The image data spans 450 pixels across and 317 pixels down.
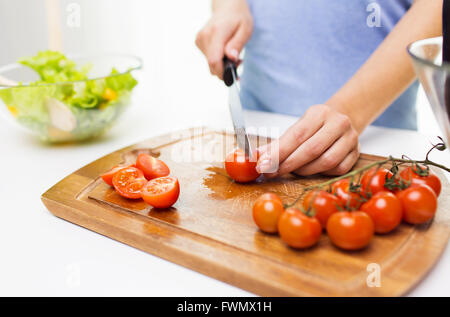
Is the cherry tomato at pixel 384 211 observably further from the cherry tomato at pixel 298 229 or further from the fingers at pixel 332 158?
the fingers at pixel 332 158

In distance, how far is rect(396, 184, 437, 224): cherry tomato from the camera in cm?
85

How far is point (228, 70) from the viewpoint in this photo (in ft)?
4.29

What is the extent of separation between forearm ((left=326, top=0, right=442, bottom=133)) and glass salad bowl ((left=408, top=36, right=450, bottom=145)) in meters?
0.40

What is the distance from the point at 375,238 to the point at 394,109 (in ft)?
2.90

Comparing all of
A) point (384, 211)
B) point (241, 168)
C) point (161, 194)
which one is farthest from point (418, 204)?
point (161, 194)

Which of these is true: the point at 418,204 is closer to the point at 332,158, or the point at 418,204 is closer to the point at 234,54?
the point at 332,158

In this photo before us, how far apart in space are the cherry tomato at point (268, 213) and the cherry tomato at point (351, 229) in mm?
101

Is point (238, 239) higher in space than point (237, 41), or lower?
lower

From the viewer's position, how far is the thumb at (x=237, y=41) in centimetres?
144

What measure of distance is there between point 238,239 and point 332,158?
1.24ft
